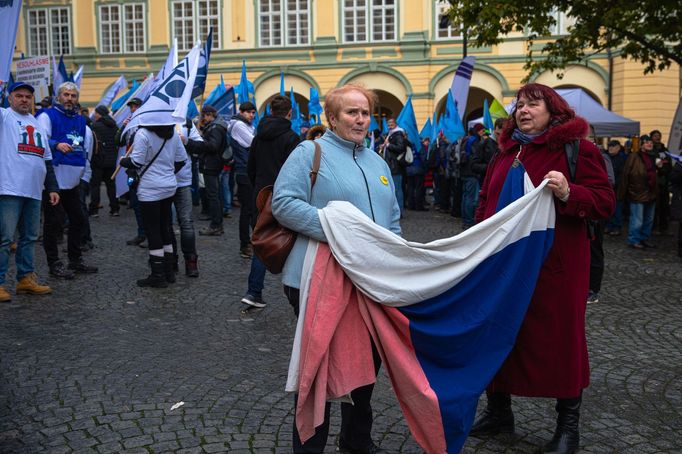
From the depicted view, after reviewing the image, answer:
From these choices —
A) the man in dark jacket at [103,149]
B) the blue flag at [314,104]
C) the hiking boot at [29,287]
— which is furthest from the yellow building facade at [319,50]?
the hiking boot at [29,287]

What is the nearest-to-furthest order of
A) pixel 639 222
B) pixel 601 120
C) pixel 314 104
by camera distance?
pixel 639 222 < pixel 601 120 < pixel 314 104

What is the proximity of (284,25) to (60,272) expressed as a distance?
2565cm

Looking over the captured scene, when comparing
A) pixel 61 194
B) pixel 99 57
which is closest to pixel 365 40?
pixel 99 57

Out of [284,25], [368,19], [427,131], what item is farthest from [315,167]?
[284,25]

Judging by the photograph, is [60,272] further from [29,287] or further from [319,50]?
[319,50]

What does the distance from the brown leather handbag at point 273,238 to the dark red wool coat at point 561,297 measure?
1177 mm

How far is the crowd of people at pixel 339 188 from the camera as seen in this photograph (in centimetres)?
359

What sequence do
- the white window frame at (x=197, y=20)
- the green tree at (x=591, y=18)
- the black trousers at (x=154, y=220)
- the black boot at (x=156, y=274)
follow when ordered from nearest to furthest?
1. the black trousers at (x=154, y=220)
2. the black boot at (x=156, y=274)
3. the green tree at (x=591, y=18)
4. the white window frame at (x=197, y=20)

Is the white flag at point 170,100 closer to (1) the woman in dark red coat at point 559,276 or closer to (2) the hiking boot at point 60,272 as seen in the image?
(2) the hiking boot at point 60,272

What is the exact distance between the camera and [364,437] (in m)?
3.79

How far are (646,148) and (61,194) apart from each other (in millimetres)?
9267

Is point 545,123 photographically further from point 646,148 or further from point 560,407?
point 646,148

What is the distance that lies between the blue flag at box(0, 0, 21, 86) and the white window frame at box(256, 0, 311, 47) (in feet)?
89.3

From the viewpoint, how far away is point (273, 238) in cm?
353
